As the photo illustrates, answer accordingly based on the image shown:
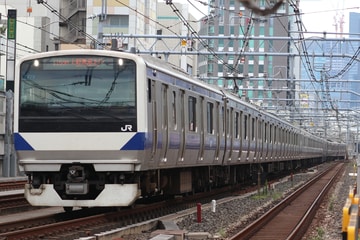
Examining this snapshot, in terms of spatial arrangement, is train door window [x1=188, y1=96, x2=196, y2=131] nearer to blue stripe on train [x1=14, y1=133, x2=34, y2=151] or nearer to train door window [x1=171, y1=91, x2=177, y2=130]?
train door window [x1=171, y1=91, x2=177, y2=130]

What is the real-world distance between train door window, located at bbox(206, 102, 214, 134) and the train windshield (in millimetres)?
5311

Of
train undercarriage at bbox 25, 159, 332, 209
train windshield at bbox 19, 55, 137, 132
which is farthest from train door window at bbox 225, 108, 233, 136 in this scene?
train windshield at bbox 19, 55, 137, 132

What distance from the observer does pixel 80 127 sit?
11.5 m

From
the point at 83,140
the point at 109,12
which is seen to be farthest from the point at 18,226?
the point at 109,12

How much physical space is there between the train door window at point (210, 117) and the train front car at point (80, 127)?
5.15m

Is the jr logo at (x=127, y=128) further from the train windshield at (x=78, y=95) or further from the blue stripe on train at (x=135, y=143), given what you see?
the blue stripe on train at (x=135, y=143)

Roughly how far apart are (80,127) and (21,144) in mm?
1041

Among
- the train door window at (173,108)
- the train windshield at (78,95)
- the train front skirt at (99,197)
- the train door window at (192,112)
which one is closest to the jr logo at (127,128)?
the train windshield at (78,95)

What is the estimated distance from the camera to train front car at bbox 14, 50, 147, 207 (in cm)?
1141

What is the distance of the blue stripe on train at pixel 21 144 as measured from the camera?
11.6 m

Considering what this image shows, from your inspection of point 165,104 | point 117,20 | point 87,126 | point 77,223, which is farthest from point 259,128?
point 117,20

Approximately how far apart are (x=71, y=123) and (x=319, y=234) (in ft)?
15.0

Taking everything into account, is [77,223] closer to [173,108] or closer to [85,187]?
[85,187]

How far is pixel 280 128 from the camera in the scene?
1342 inches
